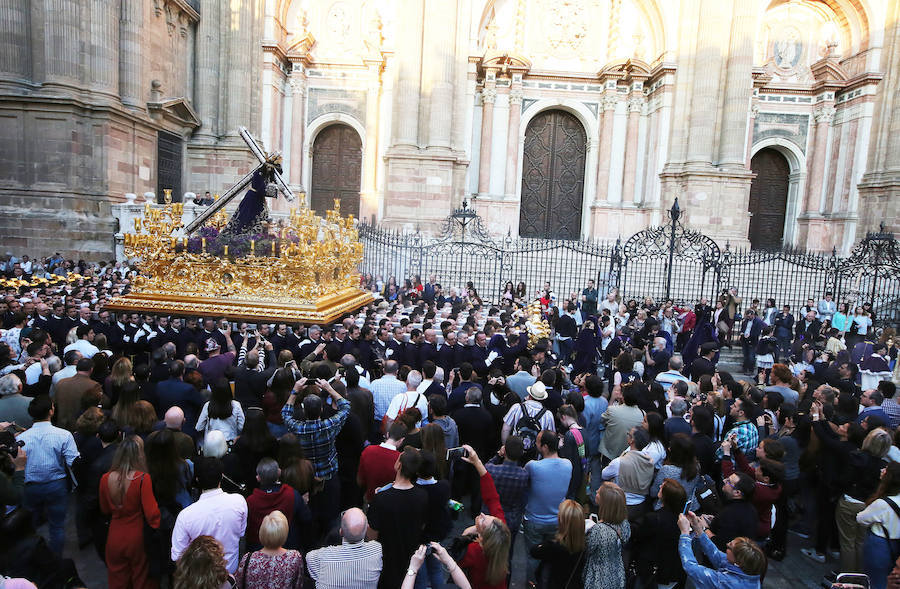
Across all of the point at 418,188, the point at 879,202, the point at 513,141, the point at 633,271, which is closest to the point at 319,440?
the point at 633,271

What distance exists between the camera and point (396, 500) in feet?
12.6

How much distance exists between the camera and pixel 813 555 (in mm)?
5742

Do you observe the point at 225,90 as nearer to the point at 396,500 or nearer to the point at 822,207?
the point at 396,500

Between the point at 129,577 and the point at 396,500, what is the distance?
6.55 feet

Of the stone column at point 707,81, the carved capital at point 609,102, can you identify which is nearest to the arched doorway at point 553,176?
Answer: the carved capital at point 609,102

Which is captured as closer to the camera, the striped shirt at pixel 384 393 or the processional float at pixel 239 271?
the striped shirt at pixel 384 393

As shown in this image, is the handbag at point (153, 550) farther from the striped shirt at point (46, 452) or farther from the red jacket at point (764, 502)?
the red jacket at point (764, 502)

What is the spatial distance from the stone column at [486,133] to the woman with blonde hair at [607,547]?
76.3 ft

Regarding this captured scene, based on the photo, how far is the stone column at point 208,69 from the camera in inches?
925

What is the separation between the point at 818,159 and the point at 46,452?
30.6m

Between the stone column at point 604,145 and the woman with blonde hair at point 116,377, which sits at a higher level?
the stone column at point 604,145

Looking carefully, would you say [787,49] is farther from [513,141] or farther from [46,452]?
[46,452]

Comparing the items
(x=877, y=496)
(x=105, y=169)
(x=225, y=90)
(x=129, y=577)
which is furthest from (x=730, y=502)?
(x=225, y=90)

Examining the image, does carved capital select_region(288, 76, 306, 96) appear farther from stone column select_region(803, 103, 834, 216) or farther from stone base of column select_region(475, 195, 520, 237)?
stone column select_region(803, 103, 834, 216)
